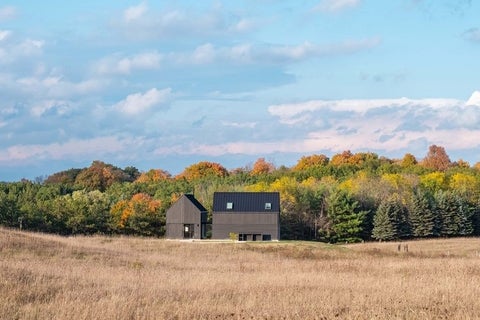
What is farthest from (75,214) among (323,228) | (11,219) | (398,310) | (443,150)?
(443,150)

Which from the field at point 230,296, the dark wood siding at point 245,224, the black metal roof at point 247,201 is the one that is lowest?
the field at point 230,296

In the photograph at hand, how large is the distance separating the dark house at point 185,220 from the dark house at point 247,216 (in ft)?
6.48

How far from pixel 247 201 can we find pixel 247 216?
1908 millimetres

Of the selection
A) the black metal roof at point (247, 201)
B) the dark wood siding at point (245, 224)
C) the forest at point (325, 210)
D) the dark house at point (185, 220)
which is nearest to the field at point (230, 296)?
the dark wood siding at point (245, 224)

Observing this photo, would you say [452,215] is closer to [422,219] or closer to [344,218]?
[422,219]

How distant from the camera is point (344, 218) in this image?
84.2 m

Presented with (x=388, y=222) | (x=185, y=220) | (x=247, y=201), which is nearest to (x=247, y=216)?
(x=247, y=201)

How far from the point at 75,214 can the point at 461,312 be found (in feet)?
229

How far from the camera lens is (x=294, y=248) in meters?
53.8

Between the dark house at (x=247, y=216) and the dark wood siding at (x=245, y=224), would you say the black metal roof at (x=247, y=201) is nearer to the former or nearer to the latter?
the dark house at (x=247, y=216)

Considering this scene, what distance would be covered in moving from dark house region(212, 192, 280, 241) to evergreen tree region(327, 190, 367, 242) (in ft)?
33.9

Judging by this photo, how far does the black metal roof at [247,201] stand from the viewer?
7775 centimetres

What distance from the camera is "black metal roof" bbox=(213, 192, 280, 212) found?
77750 millimetres

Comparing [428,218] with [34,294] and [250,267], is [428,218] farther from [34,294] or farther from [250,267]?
[34,294]
